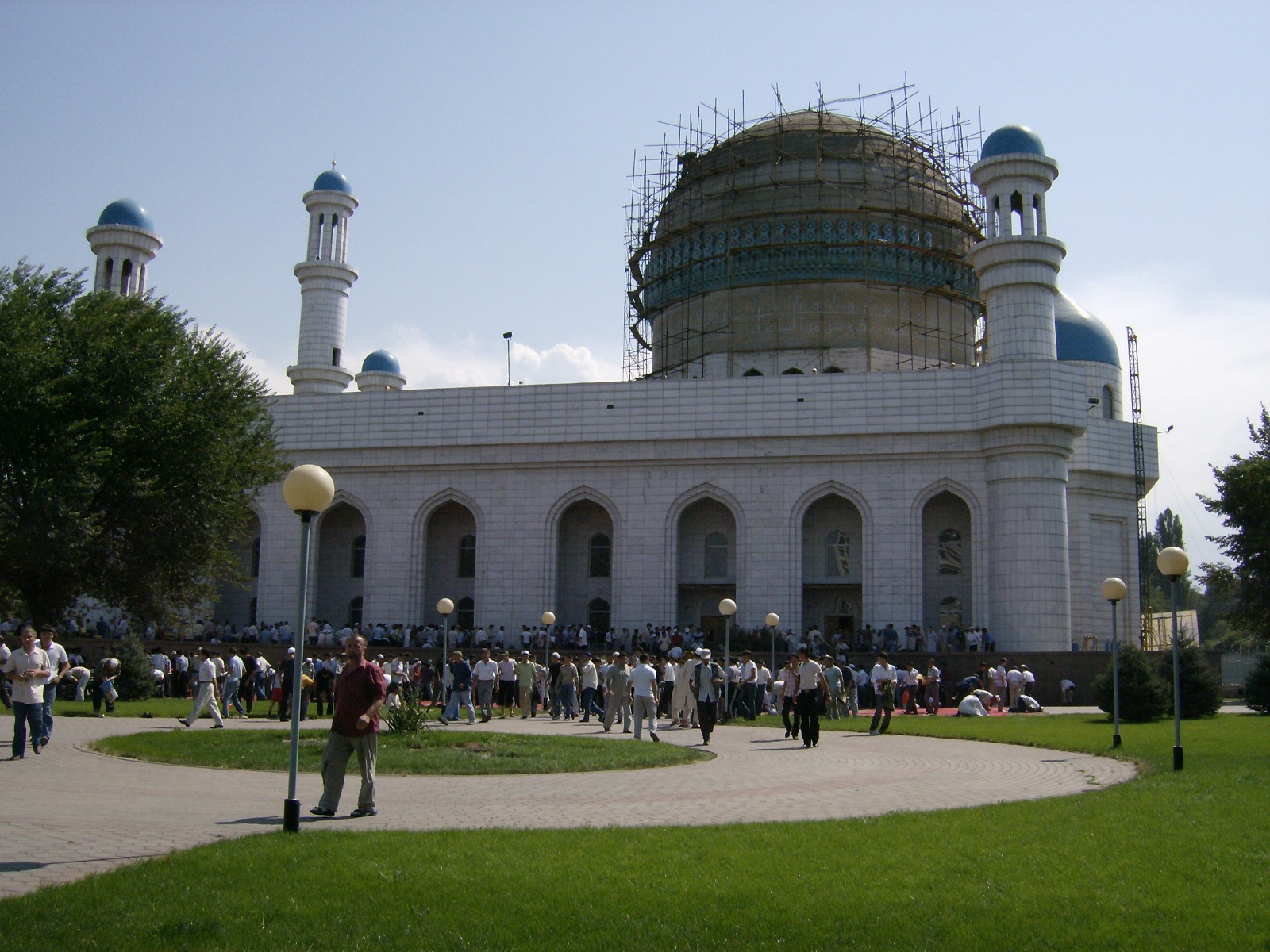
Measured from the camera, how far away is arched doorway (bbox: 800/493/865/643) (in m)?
39.4

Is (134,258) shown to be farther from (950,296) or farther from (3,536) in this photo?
(950,296)

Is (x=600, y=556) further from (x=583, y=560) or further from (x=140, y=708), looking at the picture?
(x=140, y=708)

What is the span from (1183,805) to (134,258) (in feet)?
142

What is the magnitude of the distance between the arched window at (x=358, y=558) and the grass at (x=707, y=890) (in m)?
36.0

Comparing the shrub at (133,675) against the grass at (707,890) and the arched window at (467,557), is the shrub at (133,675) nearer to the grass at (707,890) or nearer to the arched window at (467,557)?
the arched window at (467,557)

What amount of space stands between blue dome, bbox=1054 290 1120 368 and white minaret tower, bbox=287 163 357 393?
91.9 ft

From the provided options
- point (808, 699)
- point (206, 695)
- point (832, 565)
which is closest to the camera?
→ point (808, 699)

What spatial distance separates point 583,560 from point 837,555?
9135mm

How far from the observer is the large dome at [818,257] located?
143 feet

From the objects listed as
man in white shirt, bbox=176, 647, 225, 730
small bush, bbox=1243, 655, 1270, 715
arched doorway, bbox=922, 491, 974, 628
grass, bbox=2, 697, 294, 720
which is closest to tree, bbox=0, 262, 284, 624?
grass, bbox=2, 697, 294, 720

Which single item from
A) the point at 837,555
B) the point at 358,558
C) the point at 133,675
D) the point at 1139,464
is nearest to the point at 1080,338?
the point at 1139,464

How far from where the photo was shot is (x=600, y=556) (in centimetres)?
4197

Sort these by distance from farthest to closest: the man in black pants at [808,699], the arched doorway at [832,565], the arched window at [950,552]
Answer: the arched doorway at [832,565] → the arched window at [950,552] → the man in black pants at [808,699]

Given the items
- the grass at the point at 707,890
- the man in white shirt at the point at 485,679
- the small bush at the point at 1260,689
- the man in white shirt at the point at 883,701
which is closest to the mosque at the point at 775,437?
the small bush at the point at 1260,689
